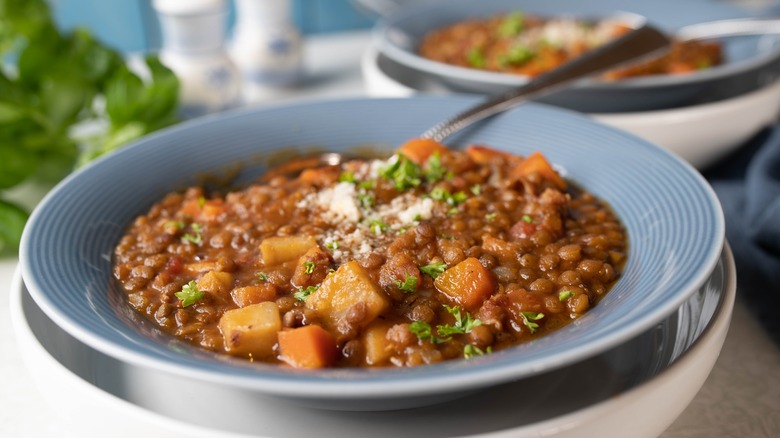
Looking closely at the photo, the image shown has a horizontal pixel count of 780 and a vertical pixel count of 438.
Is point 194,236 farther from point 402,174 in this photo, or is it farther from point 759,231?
point 759,231

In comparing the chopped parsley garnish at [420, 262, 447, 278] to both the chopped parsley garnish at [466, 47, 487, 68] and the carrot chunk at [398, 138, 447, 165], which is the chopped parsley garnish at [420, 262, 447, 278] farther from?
the chopped parsley garnish at [466, 47, 487, 68]

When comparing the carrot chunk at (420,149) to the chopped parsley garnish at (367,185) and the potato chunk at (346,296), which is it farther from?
the potato chunk at (346,296)

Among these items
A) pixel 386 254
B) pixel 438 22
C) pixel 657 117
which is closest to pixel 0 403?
pixel 386 254

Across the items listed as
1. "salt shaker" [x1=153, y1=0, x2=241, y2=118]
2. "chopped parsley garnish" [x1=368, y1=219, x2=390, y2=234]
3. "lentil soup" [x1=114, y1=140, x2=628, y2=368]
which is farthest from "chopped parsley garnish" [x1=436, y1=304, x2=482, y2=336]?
"salt shaker" [x1=153, y1=0, x2=241, y2=118]

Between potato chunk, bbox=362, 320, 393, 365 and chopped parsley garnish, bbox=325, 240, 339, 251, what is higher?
chopped parsley garnish, bbox=325, 240, 339, 251

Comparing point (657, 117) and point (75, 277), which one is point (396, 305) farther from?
point (657, 117)

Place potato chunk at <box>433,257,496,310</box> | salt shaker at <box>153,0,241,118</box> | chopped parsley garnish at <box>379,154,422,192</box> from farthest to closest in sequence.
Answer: salt shaker at <box>153,0,241,118</box> → chopped parsley garnish at <box>379,154,422,192</box> → potato chunk at <box>433,257,496,310</box>
